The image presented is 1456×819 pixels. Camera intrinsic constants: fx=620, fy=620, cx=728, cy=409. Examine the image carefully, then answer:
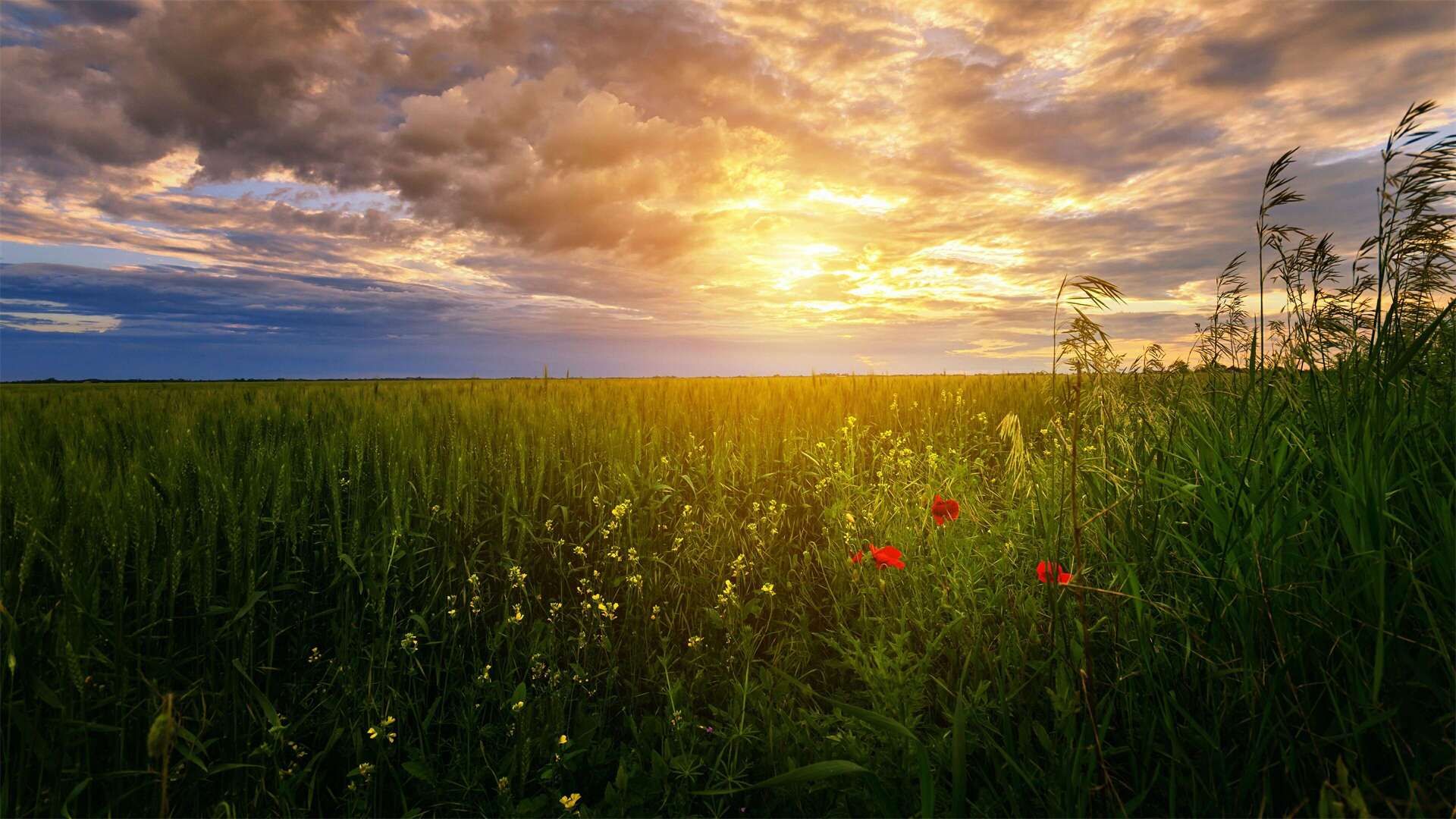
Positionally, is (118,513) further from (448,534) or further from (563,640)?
(563,640)

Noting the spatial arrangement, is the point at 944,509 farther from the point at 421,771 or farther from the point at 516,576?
the point at 421,771

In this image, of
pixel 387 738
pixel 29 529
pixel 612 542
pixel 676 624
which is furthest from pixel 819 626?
pixel 29 529

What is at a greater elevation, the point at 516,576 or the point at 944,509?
the point at 944,509

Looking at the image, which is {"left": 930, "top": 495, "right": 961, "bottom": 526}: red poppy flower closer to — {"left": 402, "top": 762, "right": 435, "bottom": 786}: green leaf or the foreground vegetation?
the foreground vegetation

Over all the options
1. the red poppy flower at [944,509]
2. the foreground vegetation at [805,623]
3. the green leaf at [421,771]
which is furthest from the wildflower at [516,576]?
the red poppy flower at [944,509]

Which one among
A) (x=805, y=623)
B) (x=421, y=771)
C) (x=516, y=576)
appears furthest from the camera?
(x=805, y=623)

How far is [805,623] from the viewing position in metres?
3.09

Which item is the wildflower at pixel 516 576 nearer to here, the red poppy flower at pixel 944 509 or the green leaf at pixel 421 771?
the green leaf at pixel 421 771

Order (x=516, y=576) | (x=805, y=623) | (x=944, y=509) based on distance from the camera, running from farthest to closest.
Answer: (x=805, y=623)
(x=516, y=576)
(x=944, y=509)

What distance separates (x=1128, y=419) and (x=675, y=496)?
257 cm

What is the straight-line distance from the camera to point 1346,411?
2.07 metres

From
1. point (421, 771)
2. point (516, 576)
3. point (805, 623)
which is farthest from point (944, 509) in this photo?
point (421, 771)

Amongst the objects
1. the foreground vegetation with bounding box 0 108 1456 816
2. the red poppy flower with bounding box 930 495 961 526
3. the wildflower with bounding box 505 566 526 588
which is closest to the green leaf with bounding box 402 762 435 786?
the foreground vegetation with bounding box 0 108 1456 816

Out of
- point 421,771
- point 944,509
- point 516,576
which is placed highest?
point 944,509
